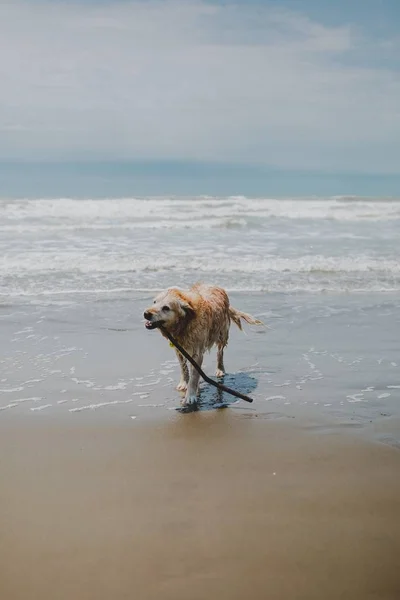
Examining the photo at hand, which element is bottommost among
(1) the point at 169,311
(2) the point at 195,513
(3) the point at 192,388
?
(2) the point at 195,513

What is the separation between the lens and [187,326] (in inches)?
269

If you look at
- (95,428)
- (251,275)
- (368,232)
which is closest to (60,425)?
(95,428)

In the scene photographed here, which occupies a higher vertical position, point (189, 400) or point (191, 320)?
point (191, 320)

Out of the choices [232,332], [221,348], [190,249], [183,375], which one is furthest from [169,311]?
[190,249]

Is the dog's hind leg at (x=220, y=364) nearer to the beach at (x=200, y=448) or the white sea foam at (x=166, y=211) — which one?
the beach at (x=200, y=448)

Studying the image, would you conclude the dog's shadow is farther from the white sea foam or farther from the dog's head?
the white sea foam

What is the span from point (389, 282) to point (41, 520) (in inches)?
416

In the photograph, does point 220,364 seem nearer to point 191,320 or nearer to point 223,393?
point 223,393

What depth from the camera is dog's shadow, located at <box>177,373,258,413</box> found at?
6.71 meters

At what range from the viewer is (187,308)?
22.0 feet

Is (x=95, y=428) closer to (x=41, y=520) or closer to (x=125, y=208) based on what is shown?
(x=41, y=520)

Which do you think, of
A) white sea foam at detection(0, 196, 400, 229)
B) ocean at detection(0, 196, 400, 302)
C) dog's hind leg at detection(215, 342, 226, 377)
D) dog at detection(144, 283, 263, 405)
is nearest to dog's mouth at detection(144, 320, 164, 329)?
dog at detection(144, 283, 263, 405)

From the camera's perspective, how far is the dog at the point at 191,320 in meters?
6.55

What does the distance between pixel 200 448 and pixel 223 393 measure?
1700mm
